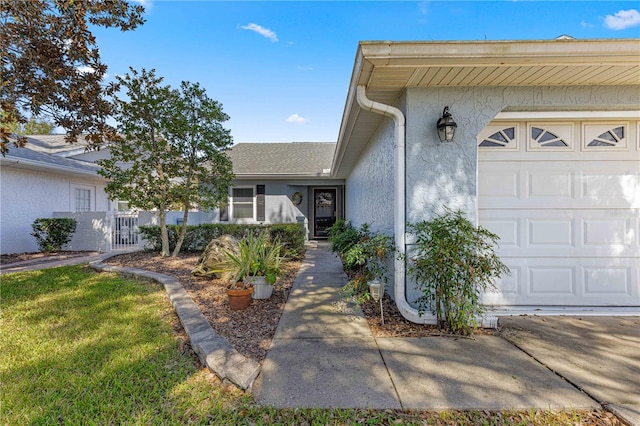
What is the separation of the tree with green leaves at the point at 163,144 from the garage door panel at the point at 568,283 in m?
6.95

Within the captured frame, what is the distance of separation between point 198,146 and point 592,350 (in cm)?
803

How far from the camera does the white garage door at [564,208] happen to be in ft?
12.7

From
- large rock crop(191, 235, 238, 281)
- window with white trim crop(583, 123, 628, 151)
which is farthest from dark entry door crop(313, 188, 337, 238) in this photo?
window with white trim crop(583, 123, 628, 151)

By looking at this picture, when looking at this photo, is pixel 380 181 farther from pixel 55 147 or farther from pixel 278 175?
pixel 55 147

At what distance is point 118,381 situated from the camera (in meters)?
2.38

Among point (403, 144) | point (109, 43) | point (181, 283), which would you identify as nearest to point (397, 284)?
point (403, 144)

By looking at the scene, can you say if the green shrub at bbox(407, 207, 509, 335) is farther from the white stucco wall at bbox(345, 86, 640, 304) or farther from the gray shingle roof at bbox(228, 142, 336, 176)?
the gray shingle roof at bbox(228, 142, 336, 176)

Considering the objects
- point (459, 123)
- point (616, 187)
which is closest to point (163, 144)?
point (459, 123)

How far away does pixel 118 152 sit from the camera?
691 centimetres

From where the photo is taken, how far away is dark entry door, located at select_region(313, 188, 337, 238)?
43.4 feet

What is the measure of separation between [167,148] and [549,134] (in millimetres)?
7808

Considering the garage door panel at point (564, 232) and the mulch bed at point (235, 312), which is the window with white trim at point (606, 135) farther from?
the mulch bed at point (235, 312)

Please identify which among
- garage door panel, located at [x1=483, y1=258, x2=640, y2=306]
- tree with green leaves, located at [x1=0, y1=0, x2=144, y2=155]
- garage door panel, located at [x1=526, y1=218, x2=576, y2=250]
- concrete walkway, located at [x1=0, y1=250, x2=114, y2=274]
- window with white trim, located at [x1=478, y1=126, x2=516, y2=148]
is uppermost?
tree with green leaves, located at [x1=0, y1=0, x2=144, y2=155]

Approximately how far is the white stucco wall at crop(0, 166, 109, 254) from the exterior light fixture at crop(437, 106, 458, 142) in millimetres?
11627
